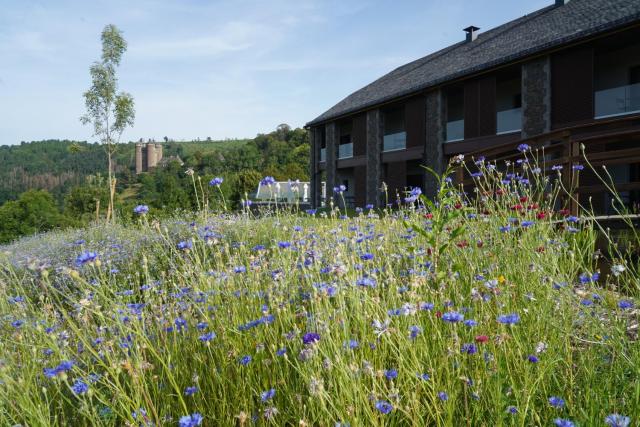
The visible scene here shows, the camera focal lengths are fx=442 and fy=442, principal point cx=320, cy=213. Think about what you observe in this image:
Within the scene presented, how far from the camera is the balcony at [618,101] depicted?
12180mm

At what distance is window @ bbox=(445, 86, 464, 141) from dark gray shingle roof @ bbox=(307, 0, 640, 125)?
3.89 feet

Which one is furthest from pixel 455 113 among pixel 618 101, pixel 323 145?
pixel 323 145

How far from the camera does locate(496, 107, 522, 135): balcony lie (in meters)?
14.5

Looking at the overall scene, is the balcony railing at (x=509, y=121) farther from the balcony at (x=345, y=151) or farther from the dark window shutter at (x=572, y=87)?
the balcony at (x=345, y=151)

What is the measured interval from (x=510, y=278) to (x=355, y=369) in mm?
1909

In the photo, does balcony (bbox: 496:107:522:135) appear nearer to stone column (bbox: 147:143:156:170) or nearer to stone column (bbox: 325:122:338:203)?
stone column (bbox: 325:122:338:203)

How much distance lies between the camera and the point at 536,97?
538 inches

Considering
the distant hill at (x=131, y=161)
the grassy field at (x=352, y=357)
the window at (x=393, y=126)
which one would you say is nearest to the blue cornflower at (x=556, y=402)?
the grassy field at (x=352, y=357)

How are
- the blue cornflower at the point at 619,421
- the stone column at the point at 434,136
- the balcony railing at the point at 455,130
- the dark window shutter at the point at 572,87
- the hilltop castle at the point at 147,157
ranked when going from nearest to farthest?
the blue cornflower at the point at 619,421
the dark window shutter at the point at 572,87
the balcony railing at the point at 455,130
the stone column at the point at 434,136
the hilltop castle at the point at 147,157

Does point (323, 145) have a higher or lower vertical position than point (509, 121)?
higher

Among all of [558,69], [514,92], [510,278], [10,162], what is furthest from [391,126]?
[10,162]

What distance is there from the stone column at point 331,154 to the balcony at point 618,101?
45.1 ft

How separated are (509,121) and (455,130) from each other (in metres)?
2.45

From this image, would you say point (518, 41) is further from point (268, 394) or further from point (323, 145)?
point (268, 394)
